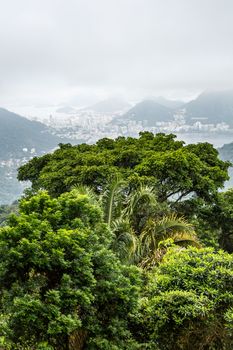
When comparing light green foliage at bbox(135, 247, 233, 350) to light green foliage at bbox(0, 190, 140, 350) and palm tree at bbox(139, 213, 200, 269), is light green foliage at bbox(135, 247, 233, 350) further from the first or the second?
palm tree at bbox(139, 213, 200, 269)

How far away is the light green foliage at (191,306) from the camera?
358 centimetres

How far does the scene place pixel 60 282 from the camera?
3506 mm

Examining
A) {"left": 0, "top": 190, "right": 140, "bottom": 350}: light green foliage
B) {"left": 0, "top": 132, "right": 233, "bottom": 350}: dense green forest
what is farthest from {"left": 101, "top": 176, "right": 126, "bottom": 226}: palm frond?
{"left": 0, "top": 190, "right": 140, "bottom": 350}: light green foliage

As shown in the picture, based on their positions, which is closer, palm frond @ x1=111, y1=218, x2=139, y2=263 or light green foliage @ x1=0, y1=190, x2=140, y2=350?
light green foliage @ x1=0, y1=190, x2=140, y2=350

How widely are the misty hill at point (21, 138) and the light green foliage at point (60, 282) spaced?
149515 millimetres

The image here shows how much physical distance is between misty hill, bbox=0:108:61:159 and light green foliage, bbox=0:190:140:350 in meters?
150

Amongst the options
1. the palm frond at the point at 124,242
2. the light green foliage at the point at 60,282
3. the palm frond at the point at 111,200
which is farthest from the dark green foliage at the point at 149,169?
the light green foliage at the point at 60,282

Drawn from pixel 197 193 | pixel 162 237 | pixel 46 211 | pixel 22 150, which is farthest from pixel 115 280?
pixel 22 150

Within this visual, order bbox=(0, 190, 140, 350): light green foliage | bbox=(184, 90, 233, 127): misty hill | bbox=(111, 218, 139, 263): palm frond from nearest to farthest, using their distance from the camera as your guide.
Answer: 1. bbox=(0, 190, 140, 350): light green foliage
2. bbox=(111, 218, 139, 263): palm frond
3. bbox=(184, 90, 233, 127): misty hill

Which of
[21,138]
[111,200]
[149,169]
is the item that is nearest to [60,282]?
[111,200]

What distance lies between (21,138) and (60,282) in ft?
565

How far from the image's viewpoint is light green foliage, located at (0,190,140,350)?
10.7ft

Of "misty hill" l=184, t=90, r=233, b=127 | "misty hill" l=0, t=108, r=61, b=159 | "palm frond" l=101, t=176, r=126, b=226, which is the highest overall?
"misty hill" l=184, t=90, r=233, b=127

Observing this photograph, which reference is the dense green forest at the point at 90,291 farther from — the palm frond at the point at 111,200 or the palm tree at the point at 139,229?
the palm frond at the point at 111,200
